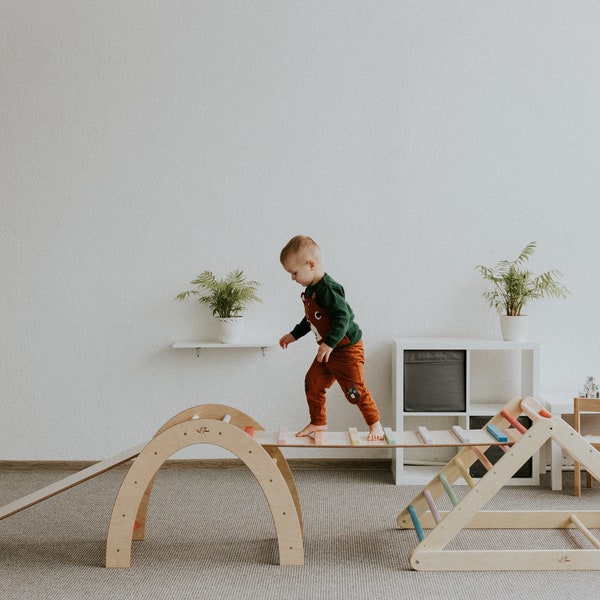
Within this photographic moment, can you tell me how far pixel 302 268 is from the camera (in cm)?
302

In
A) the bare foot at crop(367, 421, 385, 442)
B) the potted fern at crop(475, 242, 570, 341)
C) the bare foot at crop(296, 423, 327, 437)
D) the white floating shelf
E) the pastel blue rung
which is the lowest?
the bare foot at crop(296, 423, 327, 437)

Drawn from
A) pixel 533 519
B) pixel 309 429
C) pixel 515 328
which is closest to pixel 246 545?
pixel 309 429

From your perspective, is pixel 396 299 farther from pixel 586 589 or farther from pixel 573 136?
pixel 586 589

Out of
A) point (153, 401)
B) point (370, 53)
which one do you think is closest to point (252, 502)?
point (153, 401)

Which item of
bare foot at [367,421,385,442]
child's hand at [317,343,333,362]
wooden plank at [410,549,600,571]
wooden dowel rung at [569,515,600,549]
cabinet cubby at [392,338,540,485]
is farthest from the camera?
cabinet cubby at [392,338,540,485]

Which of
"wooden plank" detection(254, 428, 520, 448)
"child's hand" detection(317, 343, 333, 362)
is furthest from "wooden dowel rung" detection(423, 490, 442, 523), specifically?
"child's hand" detection(317, 343, 333, 362)

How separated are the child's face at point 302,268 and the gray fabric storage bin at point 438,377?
92cm

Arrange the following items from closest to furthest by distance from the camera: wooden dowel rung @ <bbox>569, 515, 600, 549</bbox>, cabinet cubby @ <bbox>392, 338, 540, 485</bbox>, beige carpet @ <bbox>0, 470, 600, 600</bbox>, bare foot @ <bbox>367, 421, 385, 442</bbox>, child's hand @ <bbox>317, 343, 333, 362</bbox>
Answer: beige carpet @ <bbox>0, 470, 600, 600</bbox> → wooden dowel rung @ <bbox>569, 515, 600, 549</bbox> → bare foot @ <bbox>367, 421, 385, 442</bbox> → child's hand @ <bbox>317, 343, 333, 362</bbox> → cabinet cubby @ <bbox>392, 338, 540, 485</bbox>

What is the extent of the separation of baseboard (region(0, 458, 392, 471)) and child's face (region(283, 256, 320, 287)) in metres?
1.38

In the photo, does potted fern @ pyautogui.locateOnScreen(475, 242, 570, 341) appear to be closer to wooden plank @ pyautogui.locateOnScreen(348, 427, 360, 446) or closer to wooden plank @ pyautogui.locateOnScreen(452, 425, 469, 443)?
wooden plank @ pyautogui.locateOnScreen(452, 425, 469, 443)

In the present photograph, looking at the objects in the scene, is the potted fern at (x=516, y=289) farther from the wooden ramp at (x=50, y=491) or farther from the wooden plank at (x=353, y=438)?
the wooden ramp at (x=50, y=491)

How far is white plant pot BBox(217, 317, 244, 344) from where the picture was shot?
12.7ft

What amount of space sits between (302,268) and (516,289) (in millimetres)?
1361

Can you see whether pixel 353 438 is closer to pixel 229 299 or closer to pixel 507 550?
pixel 507 550
